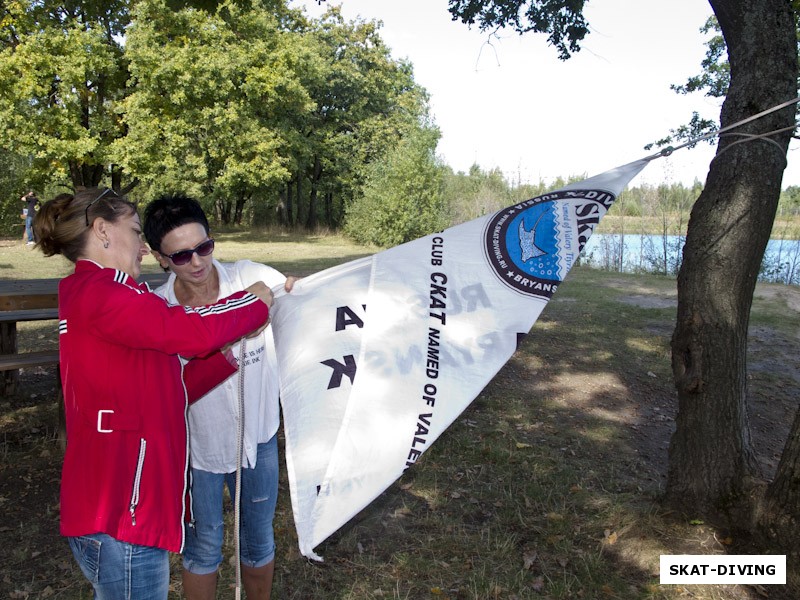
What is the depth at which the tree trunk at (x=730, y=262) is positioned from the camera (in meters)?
3.40

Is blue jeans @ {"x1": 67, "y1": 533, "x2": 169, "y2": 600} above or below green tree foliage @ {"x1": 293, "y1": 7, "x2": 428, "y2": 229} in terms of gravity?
below

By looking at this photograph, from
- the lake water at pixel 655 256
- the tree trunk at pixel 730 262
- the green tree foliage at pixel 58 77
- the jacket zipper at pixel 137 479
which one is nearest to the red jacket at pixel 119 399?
the jacket zipper at pixel 137 479

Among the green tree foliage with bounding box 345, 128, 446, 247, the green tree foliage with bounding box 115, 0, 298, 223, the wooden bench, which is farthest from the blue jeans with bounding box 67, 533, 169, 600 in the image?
Result: the green tree foliage with bounding box 345, 128, 446, 247

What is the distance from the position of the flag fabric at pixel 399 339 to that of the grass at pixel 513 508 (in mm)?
1407

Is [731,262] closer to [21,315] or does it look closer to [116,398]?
[116,398]

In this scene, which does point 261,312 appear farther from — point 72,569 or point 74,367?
point 72,569

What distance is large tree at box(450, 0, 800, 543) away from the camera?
340cm

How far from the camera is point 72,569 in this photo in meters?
3.61

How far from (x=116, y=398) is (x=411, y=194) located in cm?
2427

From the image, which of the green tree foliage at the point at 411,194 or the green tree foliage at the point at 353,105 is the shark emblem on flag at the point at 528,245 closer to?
the green tree foliage at the point at 411,194

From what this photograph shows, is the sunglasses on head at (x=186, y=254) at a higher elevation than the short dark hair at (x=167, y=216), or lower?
lower

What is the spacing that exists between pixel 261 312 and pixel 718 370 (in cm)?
273

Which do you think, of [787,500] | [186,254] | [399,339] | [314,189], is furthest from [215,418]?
[314,189]

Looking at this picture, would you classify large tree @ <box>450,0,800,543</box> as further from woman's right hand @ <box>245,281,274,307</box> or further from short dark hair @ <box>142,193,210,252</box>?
short dark hair @ <box>142,193,210,252</box>
